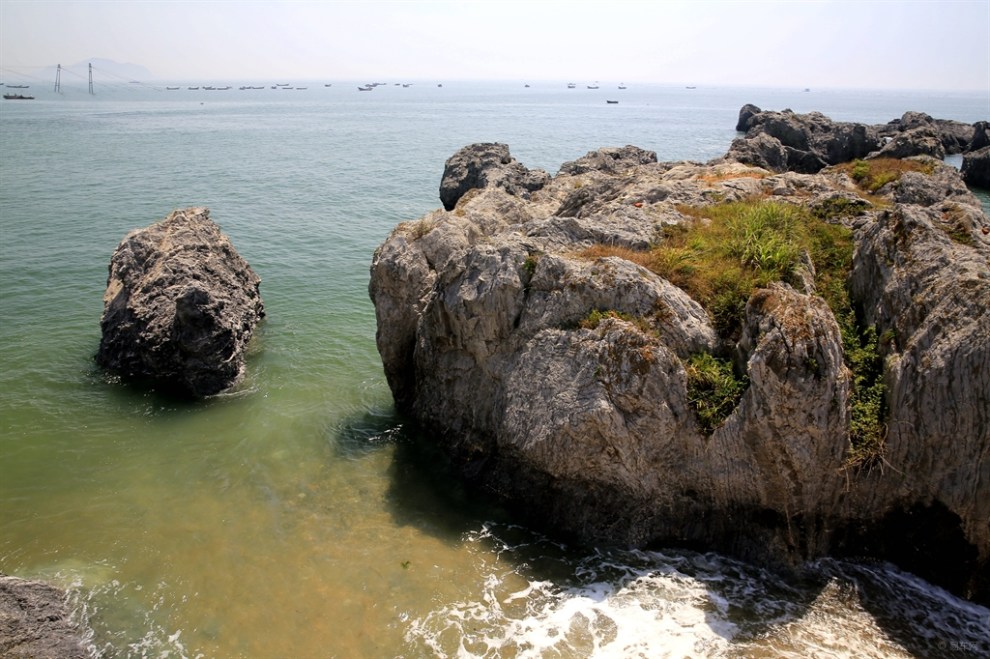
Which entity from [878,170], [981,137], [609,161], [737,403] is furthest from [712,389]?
[981,137]

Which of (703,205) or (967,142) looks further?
(967,142)

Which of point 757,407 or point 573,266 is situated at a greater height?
point 573,266

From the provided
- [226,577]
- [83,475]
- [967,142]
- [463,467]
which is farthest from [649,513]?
[967,142]

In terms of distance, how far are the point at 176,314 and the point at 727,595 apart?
19.3m

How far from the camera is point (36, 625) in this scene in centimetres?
1181

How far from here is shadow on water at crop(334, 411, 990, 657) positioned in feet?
39.0

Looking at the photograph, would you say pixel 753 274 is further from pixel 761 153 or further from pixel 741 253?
pixel 761 153

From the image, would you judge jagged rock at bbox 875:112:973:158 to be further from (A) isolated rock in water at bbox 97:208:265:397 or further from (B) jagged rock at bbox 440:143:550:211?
(A) isolated rock in water at bbox 97:208:265:397


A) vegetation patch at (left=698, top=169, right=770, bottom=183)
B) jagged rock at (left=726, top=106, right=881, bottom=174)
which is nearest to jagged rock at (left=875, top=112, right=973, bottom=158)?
jagged rock at (left=726, top=106, right=881, bottom=174)

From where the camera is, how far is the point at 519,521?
15352 millimetres

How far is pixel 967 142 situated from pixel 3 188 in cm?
11628

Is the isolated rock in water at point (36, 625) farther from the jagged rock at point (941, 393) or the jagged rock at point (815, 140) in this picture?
the jagged rock at point (815, 140)

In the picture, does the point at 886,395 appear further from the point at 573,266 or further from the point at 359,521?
the point at 359,521

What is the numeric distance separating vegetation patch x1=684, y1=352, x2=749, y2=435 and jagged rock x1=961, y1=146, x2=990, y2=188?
67501mm
